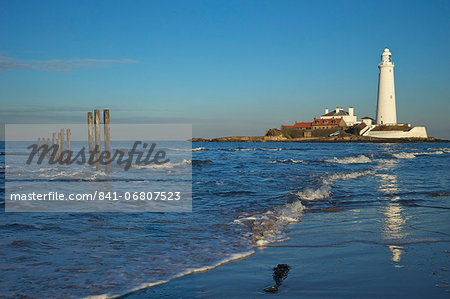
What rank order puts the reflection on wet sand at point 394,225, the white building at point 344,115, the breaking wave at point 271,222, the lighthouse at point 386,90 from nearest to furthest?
1. the reflection on wet sand at point 394,225
2. the breaking wave at point 271,222
3. the lighthouse at point 386,90
4. the white building at point 344,115

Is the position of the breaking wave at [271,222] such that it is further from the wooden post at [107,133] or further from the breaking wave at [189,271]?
the wooden post at [107,133]

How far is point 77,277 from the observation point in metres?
3.88

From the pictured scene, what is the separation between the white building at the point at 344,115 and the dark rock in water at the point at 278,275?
9056 cm

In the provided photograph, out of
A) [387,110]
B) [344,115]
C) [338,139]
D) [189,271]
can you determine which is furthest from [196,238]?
[344,115]

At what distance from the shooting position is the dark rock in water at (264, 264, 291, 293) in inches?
132

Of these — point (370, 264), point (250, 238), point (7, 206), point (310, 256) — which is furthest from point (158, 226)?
point (7, 206)

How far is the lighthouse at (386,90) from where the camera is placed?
69938mm

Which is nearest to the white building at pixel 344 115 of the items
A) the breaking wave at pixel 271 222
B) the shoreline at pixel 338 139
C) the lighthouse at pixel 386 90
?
the shoreline at pixel 338 139

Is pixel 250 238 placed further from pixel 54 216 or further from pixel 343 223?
pixel 54 216

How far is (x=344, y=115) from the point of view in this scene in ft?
300

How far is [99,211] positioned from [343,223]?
502cm

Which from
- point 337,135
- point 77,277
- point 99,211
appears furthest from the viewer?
point 337,135

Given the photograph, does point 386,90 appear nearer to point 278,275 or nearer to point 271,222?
point 271,222

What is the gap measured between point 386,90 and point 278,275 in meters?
73.8
